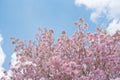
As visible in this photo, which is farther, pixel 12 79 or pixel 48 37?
pixel 48 37

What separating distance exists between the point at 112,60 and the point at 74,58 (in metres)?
1.73

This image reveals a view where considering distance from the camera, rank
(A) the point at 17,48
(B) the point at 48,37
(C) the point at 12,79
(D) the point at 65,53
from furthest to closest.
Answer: (A) the point at 17,48
(B) the point at 48,37
(C) the point at 12,79
(D) the point at 65,53

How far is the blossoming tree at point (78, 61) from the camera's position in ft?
47.6

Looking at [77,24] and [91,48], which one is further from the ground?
[77,24]

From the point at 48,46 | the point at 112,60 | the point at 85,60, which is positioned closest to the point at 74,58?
the point at 85,60

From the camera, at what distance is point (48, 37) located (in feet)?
66.7

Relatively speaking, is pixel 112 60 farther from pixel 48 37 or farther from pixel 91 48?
pixel 48 37

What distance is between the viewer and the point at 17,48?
71.7ft

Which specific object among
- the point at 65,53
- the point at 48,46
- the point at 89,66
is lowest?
the point at 89,66

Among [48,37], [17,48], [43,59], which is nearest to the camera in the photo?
[43,59]

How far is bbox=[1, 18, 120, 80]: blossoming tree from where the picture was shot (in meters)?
14.5

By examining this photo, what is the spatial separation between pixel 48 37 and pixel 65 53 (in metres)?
3.68

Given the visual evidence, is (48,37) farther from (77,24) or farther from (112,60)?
(112,60)

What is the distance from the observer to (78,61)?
52.5 ft
